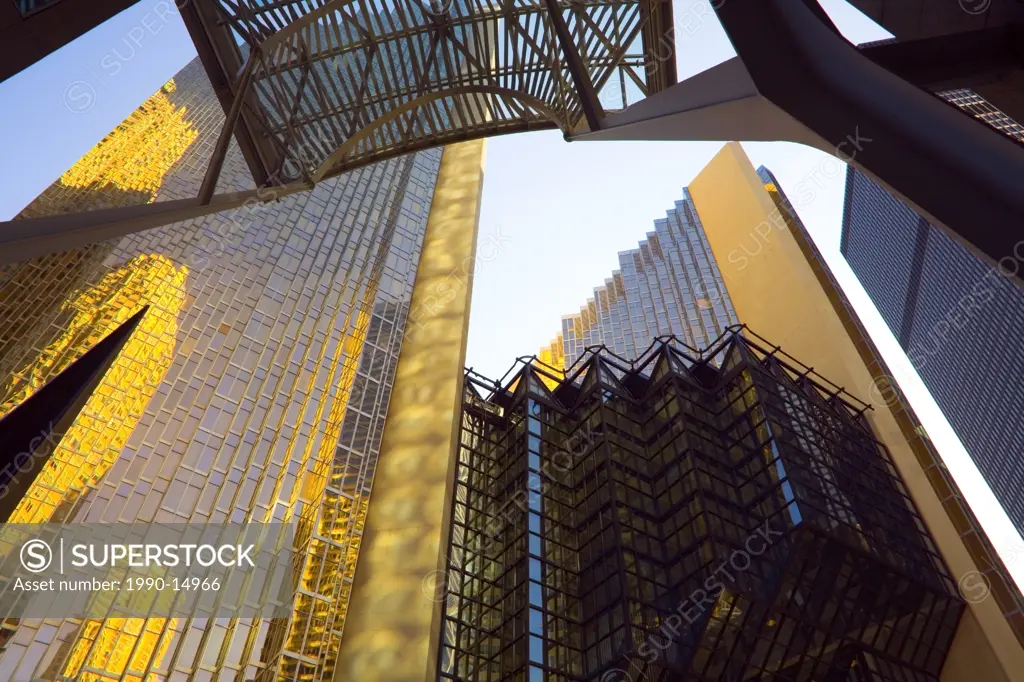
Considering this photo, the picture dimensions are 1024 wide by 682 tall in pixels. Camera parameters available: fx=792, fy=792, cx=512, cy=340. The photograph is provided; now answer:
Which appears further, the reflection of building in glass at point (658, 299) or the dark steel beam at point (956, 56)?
the reflection of building in glass at point (658, 299)

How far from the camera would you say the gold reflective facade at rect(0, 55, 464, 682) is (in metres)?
17.6

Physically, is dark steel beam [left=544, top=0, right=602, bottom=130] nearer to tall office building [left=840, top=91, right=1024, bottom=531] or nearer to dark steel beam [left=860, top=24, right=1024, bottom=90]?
dark steel beam [left=860, top=24, right=1024, bottom=90]

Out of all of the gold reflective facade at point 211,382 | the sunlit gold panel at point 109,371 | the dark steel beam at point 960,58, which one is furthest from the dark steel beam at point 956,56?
the sunlit gold panel at point 109,371

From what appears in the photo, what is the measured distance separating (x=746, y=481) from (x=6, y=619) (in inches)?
832

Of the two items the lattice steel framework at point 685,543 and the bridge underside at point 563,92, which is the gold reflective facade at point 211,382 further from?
the bridge underside at point 563,92

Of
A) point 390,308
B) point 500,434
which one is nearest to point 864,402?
point 500,434

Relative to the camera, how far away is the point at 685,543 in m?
25.0

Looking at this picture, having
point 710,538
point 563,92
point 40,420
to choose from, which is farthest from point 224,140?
point 710,538

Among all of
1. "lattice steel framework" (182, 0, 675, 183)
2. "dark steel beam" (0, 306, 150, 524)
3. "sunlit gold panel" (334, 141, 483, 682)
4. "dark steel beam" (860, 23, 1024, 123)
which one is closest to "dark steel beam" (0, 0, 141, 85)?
"dark steel beam" (0, 306, 150, 524)

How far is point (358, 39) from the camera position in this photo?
1521 cm

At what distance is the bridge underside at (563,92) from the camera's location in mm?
3482

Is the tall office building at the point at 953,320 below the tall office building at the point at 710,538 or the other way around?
the other way around

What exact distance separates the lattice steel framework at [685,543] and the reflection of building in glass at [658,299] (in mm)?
23103

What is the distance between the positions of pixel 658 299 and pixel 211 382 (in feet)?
150
